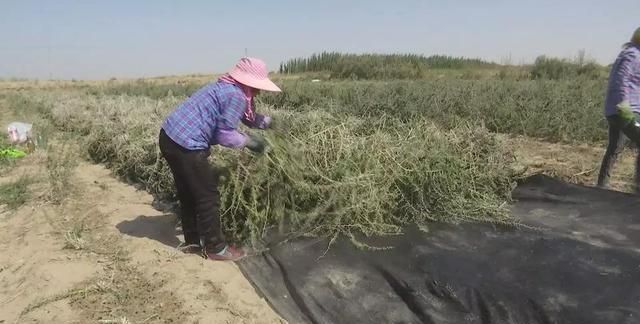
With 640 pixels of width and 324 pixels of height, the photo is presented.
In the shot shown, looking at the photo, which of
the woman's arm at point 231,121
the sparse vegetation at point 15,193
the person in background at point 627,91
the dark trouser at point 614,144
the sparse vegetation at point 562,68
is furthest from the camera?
the sparse vegetation at point 562,68

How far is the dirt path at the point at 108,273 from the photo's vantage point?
9.78 feet

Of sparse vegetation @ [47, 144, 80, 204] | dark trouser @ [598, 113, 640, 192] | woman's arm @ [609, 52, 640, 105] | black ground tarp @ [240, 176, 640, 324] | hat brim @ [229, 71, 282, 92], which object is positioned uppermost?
woman's arm @ [609, 52, 640, 105]

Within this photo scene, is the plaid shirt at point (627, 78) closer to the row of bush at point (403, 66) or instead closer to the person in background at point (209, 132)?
the person in background at point (209, 132)

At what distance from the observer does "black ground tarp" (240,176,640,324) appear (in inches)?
105

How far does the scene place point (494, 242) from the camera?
3424 mm

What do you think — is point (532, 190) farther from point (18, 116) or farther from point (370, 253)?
point (18, 116)

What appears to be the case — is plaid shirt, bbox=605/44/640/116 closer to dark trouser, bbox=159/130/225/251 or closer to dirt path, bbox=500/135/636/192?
dirt path, bbox=500/135/636/192

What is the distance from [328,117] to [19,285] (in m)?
2.53

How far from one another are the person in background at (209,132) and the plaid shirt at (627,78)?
2.80 m

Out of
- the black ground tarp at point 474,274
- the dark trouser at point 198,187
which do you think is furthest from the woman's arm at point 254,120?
the black ground tarp at point 474,274

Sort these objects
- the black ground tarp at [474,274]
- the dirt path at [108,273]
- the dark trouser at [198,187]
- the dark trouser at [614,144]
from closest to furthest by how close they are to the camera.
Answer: the black ground tarp at [474,274]
the dirt path at [108,273]
the dark trouser at [198,187]
the dark trouser at [614,144]

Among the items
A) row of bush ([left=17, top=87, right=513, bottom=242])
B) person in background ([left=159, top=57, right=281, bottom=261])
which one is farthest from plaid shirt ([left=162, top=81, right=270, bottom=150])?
row of bush ([left=17, top=87, right=513, bottom=242])

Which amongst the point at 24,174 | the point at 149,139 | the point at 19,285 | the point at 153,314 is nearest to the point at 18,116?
the point at 24,174

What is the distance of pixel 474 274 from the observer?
118 inches
